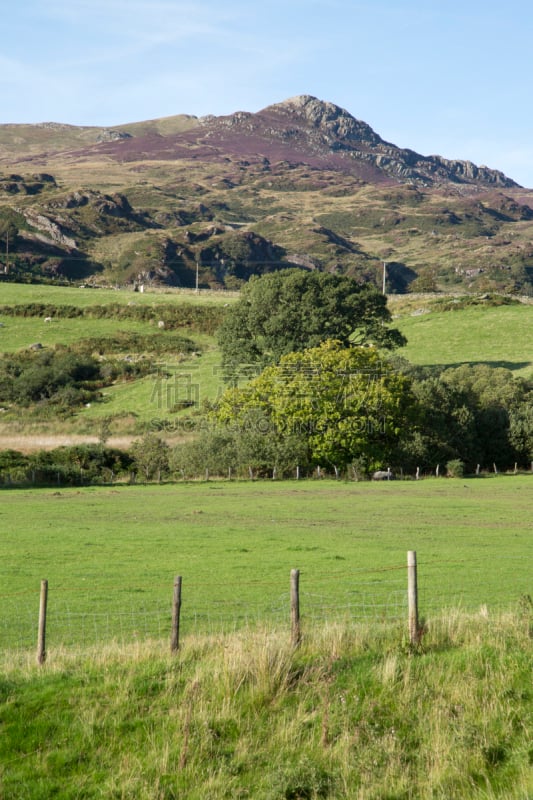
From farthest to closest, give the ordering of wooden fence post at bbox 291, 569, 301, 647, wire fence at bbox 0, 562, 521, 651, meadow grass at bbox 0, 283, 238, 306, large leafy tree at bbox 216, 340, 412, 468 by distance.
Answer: meadow grass at bbox 0, 283, 238, 306
large leafy tree at bbox 216, 340, 412, 468
wire fence at bbox 0, 562, 521, 651
wooden fence post at bbox 291, 569, 301, 647

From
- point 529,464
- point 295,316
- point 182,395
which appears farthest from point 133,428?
point 529,464

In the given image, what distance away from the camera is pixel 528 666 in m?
12.5

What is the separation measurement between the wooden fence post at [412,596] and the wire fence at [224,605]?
5.39 ft

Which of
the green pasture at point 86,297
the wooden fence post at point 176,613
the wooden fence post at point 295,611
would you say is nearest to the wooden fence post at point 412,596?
the wooden fence post at point 295,611

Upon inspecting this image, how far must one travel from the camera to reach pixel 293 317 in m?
75.8

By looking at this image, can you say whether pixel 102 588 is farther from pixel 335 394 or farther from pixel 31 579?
pixel 335 394

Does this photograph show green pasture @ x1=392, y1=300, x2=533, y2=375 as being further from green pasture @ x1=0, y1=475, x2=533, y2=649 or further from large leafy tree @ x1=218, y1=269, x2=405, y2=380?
green pasture @ x1=0, y1=475, x2=533, y2=649

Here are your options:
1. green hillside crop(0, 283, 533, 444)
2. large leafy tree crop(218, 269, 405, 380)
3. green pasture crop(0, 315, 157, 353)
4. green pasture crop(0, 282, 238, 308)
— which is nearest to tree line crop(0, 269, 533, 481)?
large leafy tree crop(218, 269, 405, 380)

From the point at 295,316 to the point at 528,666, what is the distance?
64512mm

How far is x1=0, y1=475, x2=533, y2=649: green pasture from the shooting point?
18641 mm

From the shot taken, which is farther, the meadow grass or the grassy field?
the meadow grass

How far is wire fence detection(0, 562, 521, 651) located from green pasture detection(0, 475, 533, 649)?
0.18ft

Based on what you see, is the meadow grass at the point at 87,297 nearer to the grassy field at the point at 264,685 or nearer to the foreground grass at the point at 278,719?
the grassy field at the point at 264,685

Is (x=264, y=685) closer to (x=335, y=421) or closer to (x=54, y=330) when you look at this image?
(x=335, y=421)
